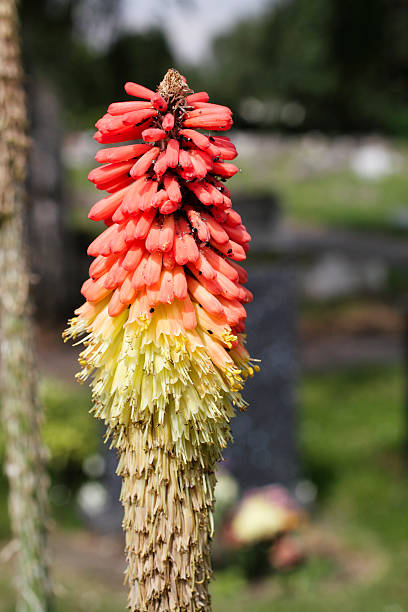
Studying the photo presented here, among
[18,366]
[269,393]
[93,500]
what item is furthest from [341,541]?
[18,366]

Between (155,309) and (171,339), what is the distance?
0.08m

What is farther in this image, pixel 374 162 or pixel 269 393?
pixel 374 162

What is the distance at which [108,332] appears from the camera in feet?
5.50

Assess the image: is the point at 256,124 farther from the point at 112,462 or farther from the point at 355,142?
the point at 112,462

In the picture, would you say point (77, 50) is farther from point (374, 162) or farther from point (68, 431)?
point (374, 162)

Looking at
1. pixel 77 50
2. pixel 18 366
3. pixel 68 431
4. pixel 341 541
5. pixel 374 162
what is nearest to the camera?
pixel 18 366

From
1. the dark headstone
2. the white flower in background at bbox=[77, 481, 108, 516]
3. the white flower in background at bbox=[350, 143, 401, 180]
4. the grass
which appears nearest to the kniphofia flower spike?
the grass

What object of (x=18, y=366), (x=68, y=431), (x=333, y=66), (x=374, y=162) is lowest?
(x=18, y=366)

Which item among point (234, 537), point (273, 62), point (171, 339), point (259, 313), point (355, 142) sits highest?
point (355, 142)

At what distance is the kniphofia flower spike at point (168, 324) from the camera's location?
1.58 metres

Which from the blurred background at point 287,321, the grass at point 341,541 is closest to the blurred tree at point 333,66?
the blurred background at point 287,321

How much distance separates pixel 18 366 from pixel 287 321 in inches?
166

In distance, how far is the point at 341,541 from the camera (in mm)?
6977

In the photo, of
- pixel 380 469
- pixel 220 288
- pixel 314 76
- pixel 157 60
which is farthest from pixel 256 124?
pixel 220 288
